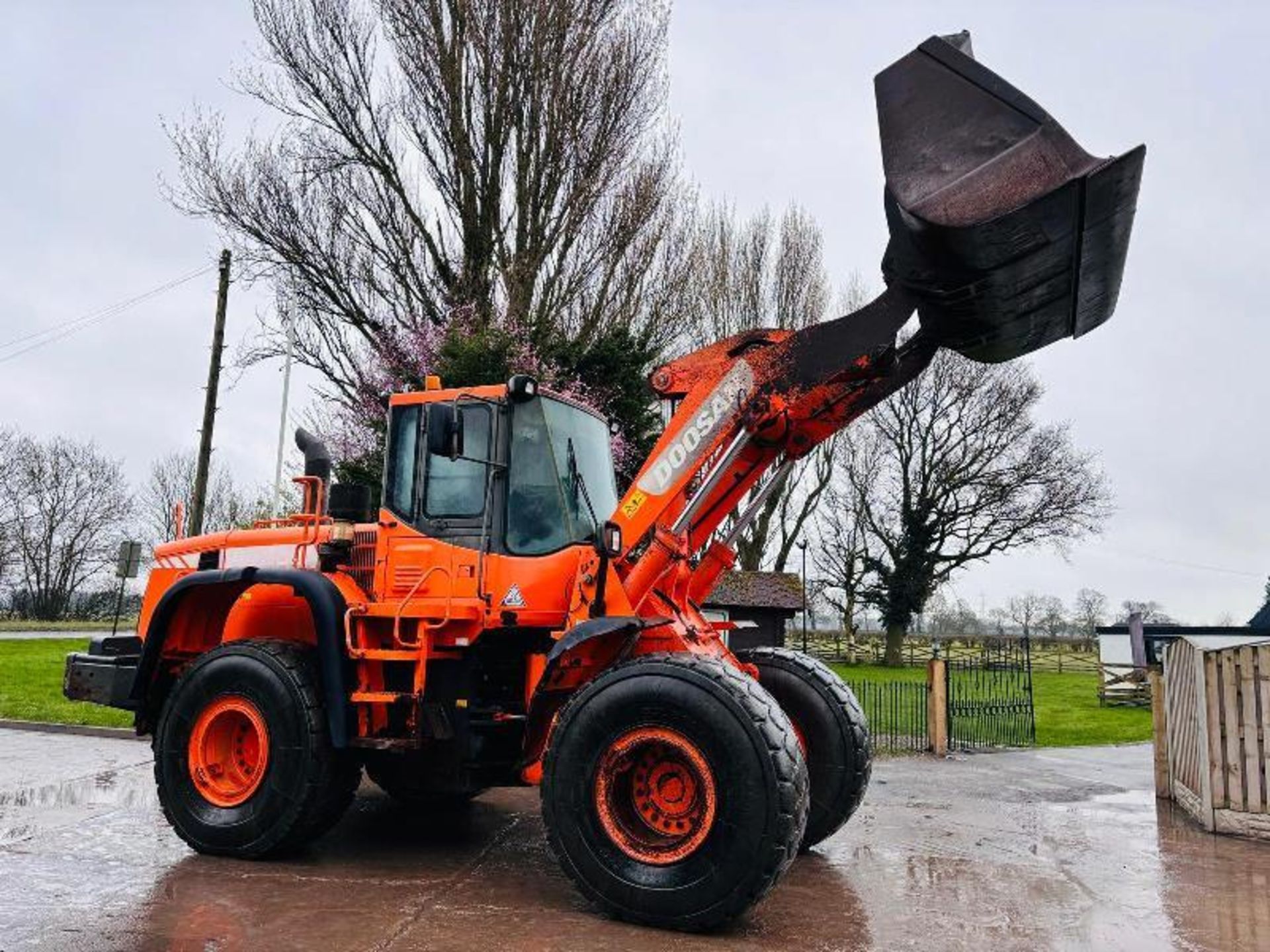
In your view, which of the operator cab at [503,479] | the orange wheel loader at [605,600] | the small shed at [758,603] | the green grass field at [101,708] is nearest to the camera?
the orange wheel loader at [605,600]

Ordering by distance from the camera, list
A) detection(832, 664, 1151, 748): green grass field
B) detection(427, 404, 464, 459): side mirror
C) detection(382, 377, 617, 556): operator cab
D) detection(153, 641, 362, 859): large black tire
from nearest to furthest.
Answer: detection(427, 404, 464, 459): side mirror → detection(153, 641, 362, 859): large black tire → detection(382, 377, 617, 556): operator cab → detection(832, 664, 1151, 748): green grass field

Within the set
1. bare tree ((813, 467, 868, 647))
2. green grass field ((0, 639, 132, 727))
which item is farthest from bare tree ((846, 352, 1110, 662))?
green grass field ((0, 639, 132, 727))

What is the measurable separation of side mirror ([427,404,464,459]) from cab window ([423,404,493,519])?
0.40 meters

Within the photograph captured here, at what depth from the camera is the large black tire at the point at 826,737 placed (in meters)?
6.94

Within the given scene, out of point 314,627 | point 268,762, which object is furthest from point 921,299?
point 268,762

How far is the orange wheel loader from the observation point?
16.6ft

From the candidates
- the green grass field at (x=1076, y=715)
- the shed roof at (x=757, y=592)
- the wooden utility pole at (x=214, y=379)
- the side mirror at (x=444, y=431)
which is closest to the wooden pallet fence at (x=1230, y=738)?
the side mirror at (x=444, y=431)

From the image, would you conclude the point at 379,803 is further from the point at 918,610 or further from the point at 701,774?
the point at 918,610

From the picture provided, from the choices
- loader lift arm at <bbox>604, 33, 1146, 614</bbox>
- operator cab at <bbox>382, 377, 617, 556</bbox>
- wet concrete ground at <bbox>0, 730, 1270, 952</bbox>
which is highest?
loader lift arm at <bbox>604, 33, 1146, 614</bbox>

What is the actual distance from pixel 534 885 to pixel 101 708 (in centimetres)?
1222

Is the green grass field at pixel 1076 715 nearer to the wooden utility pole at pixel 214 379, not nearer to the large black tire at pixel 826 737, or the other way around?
the large black tire at pixel 826 737

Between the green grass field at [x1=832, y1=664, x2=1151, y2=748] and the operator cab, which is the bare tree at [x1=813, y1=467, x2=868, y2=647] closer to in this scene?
the green grass field at [x1=832, y1=664, x2=1151, y2=748]

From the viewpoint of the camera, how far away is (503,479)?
647 centimetres

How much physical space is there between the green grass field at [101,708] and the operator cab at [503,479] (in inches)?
364
